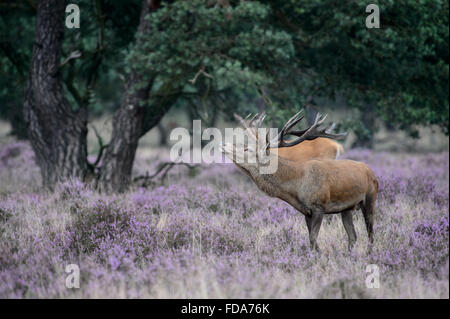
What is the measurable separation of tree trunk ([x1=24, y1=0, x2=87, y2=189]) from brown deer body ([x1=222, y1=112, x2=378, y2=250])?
519cm

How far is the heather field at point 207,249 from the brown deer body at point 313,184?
1.70 ft

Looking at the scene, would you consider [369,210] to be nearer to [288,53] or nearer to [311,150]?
[311,150]

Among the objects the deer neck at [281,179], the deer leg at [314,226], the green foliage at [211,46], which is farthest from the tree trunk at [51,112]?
the deer leg at [314,226]

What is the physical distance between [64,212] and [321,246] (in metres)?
3.89

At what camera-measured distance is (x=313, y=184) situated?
5117mm

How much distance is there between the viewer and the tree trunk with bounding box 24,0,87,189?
9109 millimetres

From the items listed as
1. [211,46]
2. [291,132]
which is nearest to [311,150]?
[211,46]

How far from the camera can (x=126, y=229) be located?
5898 millimetres

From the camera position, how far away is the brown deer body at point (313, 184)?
510 cm

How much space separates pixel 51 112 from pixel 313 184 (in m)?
6.39

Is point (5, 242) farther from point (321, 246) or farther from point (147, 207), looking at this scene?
point (321, 246)

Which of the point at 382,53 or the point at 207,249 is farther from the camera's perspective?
the point at 382,53

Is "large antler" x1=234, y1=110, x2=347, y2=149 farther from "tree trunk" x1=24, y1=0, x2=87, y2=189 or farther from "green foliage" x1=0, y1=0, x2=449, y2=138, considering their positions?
"tree trunk" x1=24, y1=0, x2=87, y2=189

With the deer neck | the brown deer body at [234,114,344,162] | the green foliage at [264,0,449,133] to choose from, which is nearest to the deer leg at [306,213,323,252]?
the deer neck
